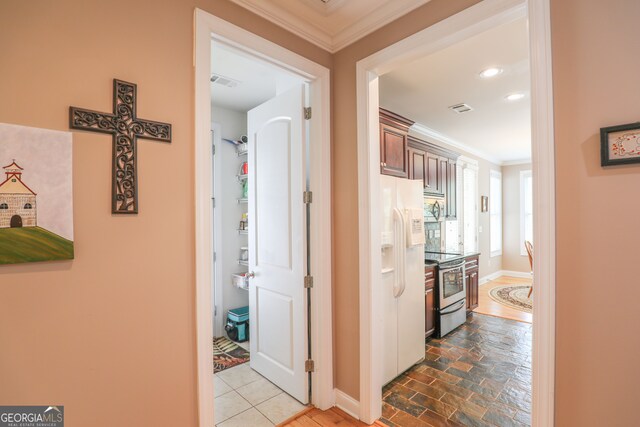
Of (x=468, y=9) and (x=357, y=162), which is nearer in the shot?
(x=468, y=9)

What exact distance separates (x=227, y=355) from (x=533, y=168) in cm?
312

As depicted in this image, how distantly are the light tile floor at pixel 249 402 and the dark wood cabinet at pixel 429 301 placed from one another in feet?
5.79

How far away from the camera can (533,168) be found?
1.38 m

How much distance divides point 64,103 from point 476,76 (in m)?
3.14

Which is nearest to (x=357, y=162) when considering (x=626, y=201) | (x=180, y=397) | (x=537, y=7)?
(x=537, y=7)

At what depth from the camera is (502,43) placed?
2287 millimetres

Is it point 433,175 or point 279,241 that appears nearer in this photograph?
point 279,241

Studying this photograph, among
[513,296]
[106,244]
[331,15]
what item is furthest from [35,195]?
[513,296]

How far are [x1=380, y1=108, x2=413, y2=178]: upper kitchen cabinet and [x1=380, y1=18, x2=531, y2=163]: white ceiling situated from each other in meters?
0.40

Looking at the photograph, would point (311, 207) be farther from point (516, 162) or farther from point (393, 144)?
point (516, 162)

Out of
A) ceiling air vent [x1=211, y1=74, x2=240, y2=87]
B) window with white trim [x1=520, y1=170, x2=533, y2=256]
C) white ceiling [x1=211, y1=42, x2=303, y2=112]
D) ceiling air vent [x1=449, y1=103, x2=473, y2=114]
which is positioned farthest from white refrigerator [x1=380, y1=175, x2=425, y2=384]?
window with white trim [x1=520, y1=170, x2=533, y2=256]

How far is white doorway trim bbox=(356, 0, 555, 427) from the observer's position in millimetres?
1335

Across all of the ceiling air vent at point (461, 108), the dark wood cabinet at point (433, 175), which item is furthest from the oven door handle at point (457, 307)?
the ceiling air vent at point (461, 108)

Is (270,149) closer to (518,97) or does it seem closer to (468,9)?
(468,9)
